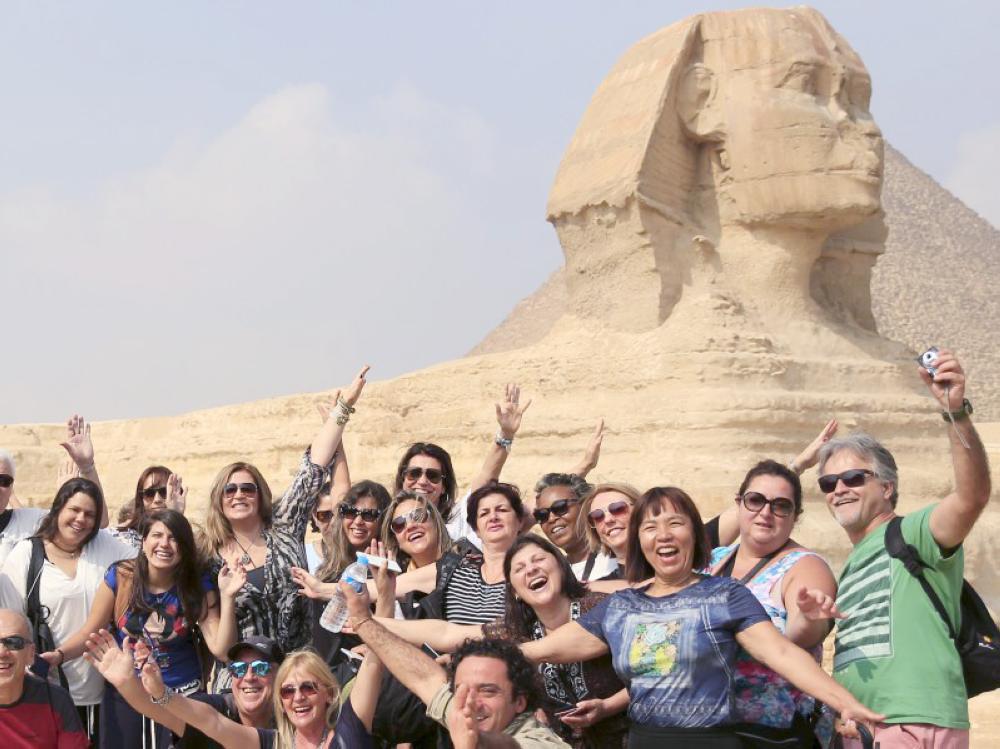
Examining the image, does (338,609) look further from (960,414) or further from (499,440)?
(499,440)

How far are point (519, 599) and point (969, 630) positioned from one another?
1.37 metres

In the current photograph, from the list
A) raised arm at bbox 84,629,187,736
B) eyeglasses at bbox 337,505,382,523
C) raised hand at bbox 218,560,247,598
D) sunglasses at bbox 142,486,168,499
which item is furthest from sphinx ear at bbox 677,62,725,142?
raised arm at bbox 84,629,187,736

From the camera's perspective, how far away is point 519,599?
4.38 metres

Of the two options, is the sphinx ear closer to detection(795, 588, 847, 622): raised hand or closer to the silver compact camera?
the silver compact camera

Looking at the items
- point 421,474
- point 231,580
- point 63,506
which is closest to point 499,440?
point 421,474

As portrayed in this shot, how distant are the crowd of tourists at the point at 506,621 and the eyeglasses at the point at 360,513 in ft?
0.04

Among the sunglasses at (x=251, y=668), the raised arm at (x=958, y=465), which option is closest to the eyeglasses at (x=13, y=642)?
the sunglasses at (x=251, y=668)

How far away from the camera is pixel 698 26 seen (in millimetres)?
11758

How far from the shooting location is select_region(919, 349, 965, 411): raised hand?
Result: 144 inches

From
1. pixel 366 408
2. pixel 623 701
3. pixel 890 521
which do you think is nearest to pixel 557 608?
pixel 623 701

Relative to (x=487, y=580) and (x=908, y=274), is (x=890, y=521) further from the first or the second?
(x=908, y=274)

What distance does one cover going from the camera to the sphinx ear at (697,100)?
11516 millimetres

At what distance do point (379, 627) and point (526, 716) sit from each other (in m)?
0.54

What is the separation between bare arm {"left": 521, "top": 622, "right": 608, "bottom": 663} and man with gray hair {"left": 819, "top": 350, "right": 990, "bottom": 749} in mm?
758
